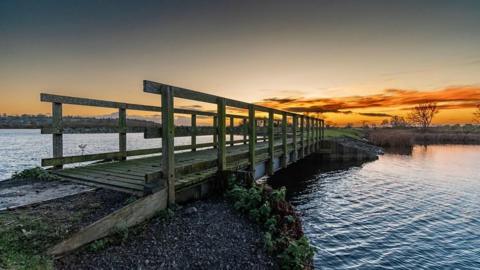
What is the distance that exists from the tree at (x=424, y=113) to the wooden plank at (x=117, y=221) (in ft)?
229

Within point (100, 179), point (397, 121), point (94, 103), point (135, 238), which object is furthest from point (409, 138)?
point (397, 121)

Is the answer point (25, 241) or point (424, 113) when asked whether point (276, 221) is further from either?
point (424, 113)

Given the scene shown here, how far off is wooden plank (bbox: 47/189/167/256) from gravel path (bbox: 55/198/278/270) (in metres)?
0.11

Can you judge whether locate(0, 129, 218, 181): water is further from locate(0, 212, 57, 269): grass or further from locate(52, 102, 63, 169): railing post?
locate(0, 212, 57, 269): grass

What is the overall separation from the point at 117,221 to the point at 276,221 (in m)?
2.39

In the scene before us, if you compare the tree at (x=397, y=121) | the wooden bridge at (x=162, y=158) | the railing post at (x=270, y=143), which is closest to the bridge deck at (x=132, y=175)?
the wooden bridge at (x=162, y=158)

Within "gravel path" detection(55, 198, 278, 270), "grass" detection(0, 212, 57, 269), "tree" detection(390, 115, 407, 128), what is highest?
"tree" detection(390, 115, 407, 128)

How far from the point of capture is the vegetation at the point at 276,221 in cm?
331

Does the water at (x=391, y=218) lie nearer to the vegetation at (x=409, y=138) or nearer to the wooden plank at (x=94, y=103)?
the wooden plank at (x=94, y=103)

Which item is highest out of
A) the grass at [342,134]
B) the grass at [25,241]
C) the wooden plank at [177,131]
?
the wooden plank at [177,131]

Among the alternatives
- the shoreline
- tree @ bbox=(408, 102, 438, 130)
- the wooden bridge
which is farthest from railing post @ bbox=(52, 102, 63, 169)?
tree @ bbox=(408, 102, 438, 130)

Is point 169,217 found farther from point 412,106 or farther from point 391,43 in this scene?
point 412,106

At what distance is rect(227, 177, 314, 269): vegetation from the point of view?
3312mm

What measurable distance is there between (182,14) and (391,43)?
42.3ft
